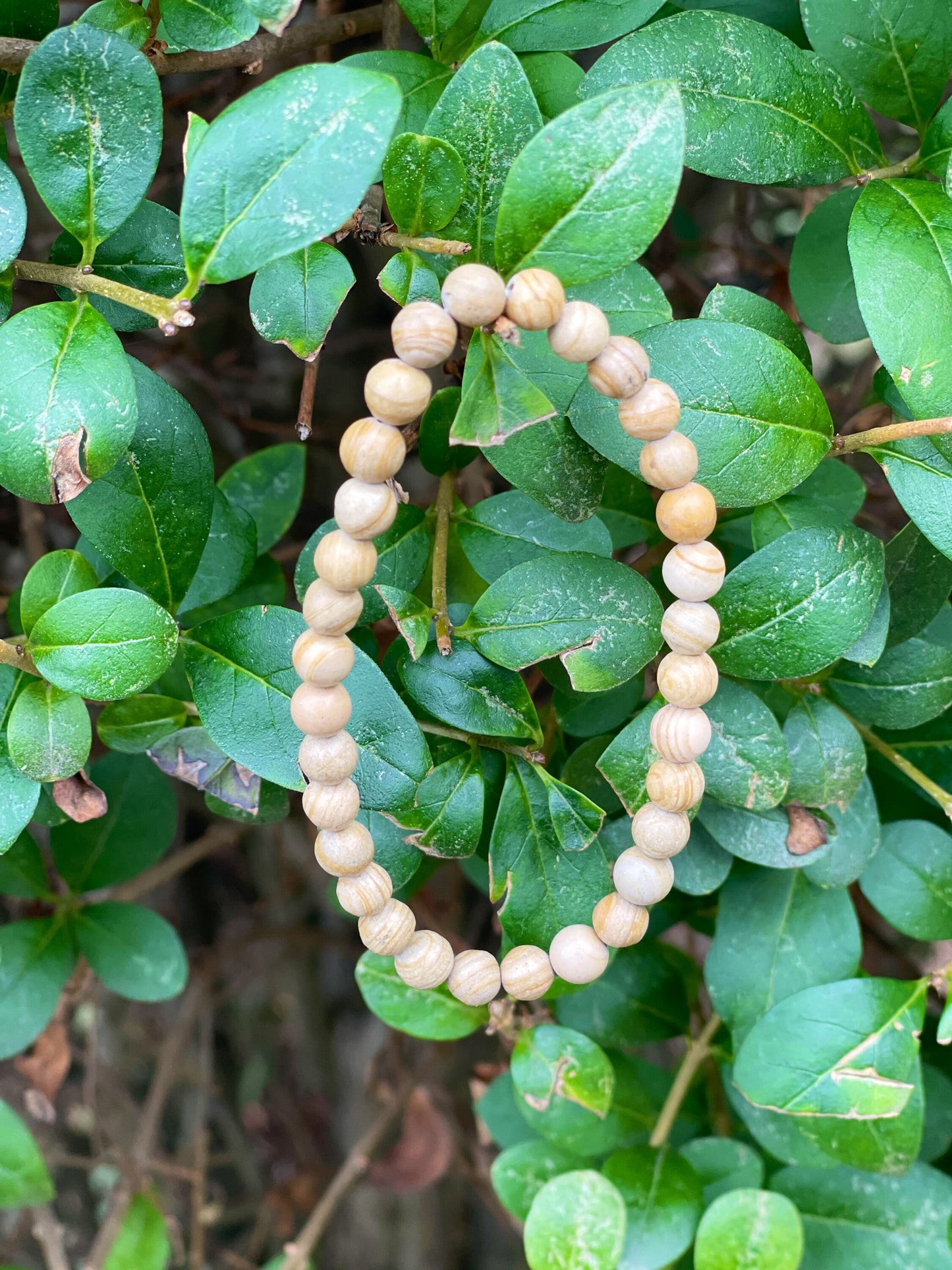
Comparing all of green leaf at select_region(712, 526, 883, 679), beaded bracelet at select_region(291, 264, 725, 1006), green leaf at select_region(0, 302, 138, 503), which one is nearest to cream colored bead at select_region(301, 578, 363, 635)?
beaded bracelet at select_region(291, 264, 725, 1006)

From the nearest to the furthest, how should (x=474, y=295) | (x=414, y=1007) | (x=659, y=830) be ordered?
(x=474, y=295)
(x=659, y=830)
(x=414, y=1007)

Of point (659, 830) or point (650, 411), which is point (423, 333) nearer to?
point (650, 411)

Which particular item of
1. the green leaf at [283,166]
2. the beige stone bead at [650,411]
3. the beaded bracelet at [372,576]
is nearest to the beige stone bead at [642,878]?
the beaded bracelet at [372,576]

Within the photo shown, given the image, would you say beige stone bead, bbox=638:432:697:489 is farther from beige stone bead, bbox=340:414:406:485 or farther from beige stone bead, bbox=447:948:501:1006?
beige stone bead, bbox=447:948:501:1006

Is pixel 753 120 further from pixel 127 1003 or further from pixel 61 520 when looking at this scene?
pixel 127 1003

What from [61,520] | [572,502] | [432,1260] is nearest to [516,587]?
[572,502]

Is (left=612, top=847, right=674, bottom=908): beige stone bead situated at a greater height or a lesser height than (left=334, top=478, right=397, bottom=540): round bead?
lesser

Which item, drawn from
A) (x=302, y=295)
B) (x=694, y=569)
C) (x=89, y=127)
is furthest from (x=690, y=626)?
(x=89, y=127)
